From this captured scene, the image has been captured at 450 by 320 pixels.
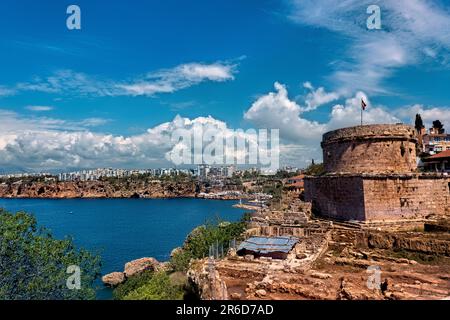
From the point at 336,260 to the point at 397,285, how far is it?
15.2 ft

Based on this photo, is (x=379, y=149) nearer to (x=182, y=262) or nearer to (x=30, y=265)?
(x=182, y=262)

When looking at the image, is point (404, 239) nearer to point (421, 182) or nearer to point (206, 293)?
point (421, 182)

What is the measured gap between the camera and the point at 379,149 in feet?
84.3

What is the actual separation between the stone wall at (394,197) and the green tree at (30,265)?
1811cm

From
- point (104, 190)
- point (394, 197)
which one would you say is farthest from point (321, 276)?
point (104, 190)

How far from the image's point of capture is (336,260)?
64.1ft

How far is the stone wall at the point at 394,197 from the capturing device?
939 inches

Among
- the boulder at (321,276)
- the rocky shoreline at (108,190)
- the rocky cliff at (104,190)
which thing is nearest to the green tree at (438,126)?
the boulder at (321,276)

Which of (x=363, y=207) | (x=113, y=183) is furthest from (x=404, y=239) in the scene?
(x=113, y=183)

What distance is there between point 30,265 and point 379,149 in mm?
23608

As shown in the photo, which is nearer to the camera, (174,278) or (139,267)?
(174,278)

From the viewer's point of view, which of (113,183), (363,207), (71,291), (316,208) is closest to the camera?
(71,291)

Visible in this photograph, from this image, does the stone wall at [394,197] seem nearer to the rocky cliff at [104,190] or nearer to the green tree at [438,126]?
the green tree at [438,126]
